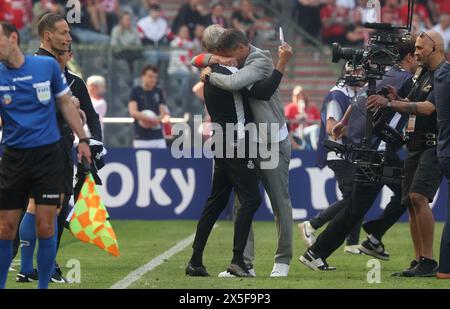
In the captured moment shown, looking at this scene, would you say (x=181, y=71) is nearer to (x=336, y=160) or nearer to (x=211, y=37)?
(x=336, y=160)

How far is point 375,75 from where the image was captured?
11.8 m

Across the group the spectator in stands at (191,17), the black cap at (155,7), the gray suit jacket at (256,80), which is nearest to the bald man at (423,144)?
the gray suit jacket at (256,80)

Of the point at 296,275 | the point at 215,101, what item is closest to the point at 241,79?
the point at 215,101

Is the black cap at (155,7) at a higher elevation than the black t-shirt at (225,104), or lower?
lower

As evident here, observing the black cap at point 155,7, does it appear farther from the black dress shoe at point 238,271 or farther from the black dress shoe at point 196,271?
the black dress shoe at point 238,271

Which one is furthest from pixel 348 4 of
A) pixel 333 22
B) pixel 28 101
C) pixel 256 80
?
pixel 28 101

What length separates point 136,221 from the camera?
1922 centimetres

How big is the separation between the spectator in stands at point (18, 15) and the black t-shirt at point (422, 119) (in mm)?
13251

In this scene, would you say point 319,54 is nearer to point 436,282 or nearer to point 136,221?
point 136,221

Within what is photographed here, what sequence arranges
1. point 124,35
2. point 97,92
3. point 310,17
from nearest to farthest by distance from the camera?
point 97,92
point 124,35
point 310,17

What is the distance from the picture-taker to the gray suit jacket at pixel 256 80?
38.5 ft

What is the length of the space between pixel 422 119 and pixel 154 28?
13.4 meters

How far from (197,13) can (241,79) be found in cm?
1368

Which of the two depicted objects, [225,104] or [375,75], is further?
[225,104]
